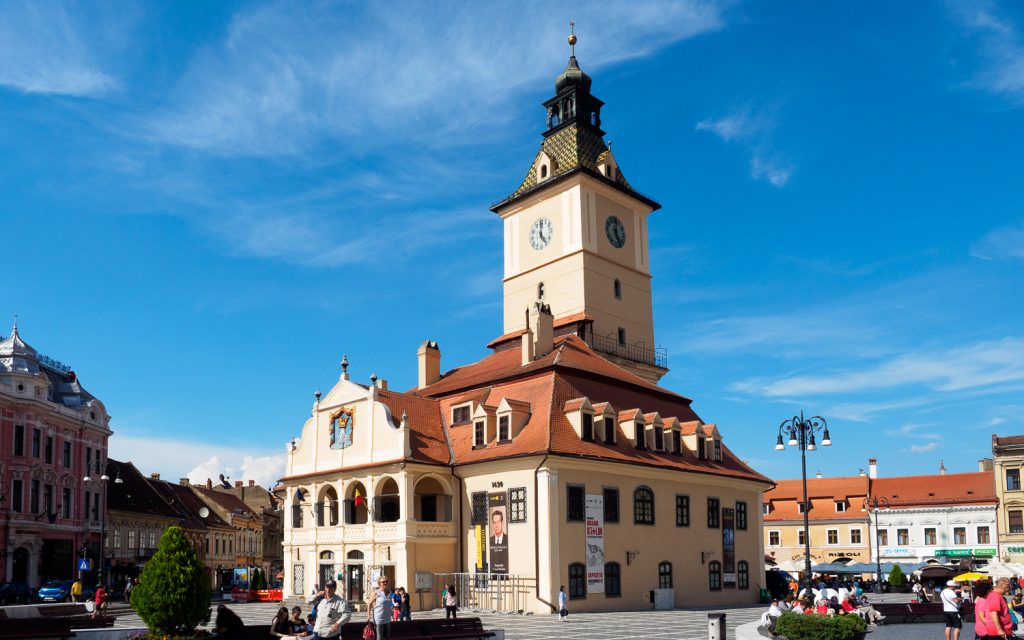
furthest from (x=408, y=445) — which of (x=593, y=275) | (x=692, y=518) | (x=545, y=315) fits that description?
(x=593, y=275)

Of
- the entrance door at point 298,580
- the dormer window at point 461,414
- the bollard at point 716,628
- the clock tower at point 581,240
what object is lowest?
the entrance door at point 298,580

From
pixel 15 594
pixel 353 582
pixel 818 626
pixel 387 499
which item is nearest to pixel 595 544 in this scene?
pixel 387 499

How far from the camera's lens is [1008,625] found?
14.5 meters

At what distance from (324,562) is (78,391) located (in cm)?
3106

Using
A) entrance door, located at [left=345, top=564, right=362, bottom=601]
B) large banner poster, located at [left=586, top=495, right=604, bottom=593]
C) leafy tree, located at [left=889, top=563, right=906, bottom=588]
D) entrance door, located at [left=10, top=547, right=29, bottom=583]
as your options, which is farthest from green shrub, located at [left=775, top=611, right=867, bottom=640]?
entrance door, located at [left=10, top=547, right=29, bottom=583]

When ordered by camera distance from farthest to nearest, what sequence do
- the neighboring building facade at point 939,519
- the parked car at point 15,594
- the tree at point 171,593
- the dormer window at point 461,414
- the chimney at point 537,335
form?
1. the neighboring building facade at point 939,519
2. the chimney at point 537,335
3. the parked car at point 15,594
4. the dormer window at point 461,414
5. the tree at point 171,593

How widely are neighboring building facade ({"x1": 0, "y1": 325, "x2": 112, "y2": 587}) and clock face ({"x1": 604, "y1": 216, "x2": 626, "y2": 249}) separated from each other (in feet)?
103

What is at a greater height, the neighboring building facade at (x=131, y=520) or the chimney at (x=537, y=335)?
the chimney at (x=537, y=335)

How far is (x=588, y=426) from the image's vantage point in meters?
40.2

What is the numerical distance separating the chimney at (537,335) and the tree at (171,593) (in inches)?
1024

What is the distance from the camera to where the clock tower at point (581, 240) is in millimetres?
53219

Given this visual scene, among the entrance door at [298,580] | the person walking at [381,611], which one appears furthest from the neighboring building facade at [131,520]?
the person walking at [381,611]

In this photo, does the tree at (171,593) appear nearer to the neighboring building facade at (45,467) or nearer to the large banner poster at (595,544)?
the large banner poster at (595,544)

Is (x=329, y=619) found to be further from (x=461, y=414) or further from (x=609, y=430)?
(x=461, y=414)
